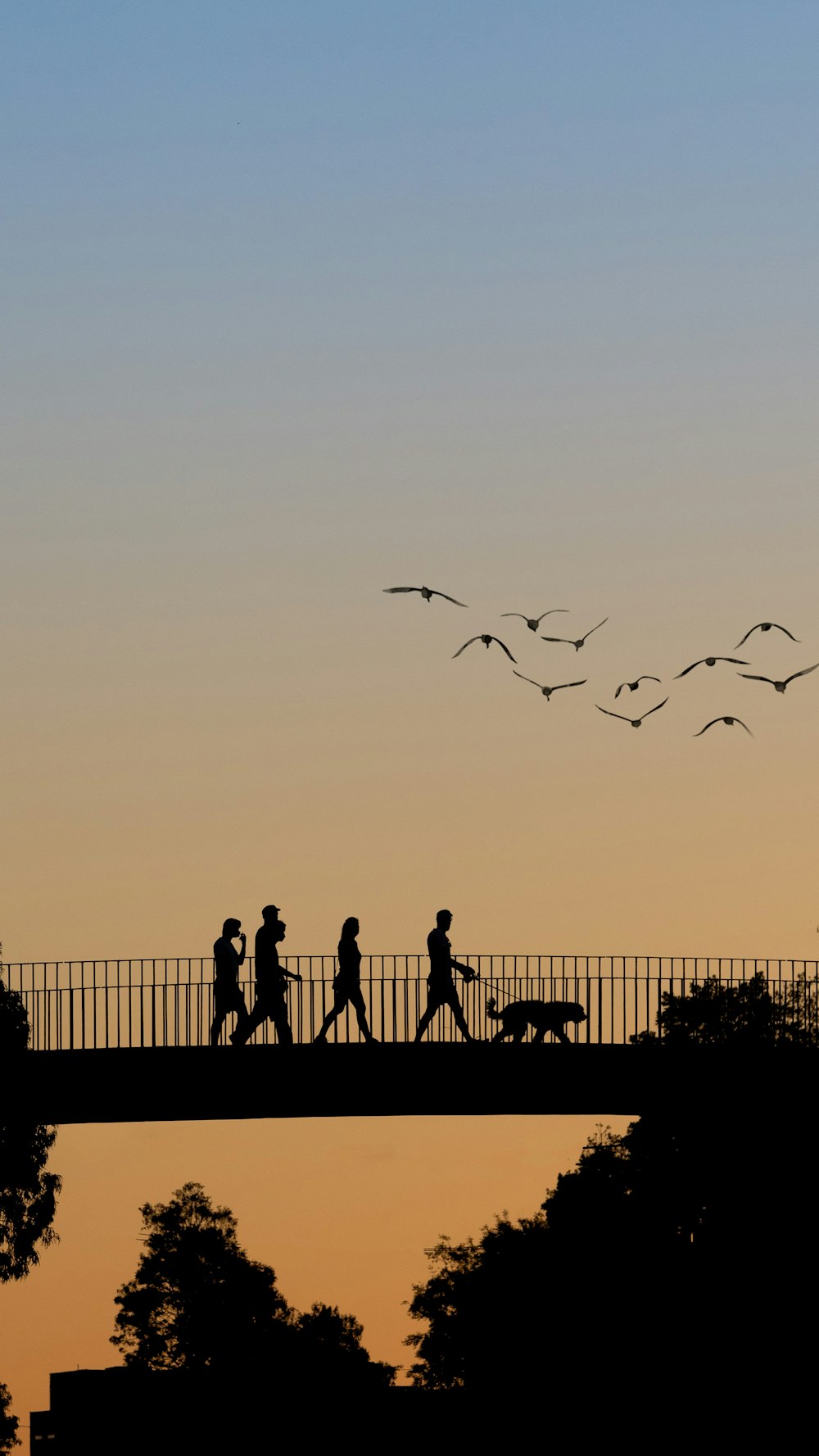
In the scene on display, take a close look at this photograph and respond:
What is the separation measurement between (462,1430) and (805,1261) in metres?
13.5

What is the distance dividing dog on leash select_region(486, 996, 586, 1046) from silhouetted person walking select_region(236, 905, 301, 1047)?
4.25 meters

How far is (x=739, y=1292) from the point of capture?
4634cm

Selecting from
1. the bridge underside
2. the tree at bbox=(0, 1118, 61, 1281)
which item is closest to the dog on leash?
the bridge underside

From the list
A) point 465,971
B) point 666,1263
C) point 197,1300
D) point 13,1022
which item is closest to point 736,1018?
point 666,1263

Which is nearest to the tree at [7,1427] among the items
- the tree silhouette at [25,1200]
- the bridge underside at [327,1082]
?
the tree silhouette at [25,1200]

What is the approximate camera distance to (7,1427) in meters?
A: 68.6

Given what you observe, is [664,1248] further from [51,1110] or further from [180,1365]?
[180,1365]

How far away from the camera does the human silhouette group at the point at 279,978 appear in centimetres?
3406

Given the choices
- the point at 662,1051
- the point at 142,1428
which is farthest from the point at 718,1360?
the point at 142,1428

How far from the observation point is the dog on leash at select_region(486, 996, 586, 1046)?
38.9m

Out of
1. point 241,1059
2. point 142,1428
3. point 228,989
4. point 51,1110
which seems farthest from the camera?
point 142,1428

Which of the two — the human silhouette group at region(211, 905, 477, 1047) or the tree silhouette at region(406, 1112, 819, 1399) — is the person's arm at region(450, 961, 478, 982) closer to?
the human silhouette group at region(211, 905, 477, 1047)

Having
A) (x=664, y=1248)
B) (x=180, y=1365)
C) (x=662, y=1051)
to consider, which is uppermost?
(x=662, y=1051)

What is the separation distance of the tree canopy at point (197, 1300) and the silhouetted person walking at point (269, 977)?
200ft
